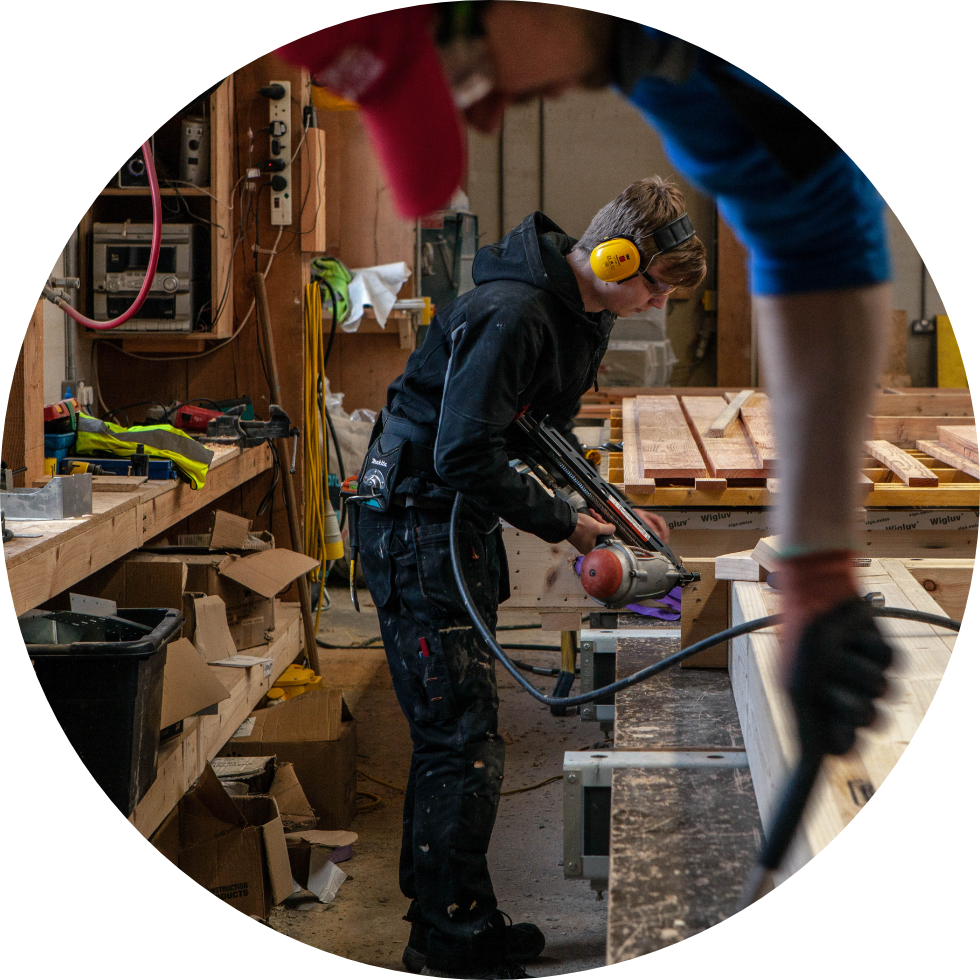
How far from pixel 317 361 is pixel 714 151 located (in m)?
2.34

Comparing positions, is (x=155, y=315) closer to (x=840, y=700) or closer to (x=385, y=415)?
(x=385, y=415)

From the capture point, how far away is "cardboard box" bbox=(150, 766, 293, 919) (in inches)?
66.2

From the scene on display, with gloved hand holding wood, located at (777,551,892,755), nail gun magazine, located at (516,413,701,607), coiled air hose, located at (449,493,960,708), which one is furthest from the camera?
nail gun magazine, located at (516,413,701,607)

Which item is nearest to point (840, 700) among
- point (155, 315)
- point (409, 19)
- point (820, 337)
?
point (820, 337)

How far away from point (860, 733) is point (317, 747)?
144cm

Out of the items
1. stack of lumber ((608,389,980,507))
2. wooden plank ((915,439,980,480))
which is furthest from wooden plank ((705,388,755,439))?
wooden plank ((915,439,980,480))

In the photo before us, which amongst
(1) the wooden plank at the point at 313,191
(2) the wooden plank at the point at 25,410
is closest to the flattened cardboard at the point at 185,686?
(2) the wooden plank at the point at 25,410

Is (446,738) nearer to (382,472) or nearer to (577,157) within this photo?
(382,472)

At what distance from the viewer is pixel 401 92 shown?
53 cm

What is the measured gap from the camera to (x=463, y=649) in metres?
1.54

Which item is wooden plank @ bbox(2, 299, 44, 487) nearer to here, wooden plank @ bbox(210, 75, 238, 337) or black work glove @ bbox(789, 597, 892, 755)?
wooden plank @ bbox(210, 75, 238, 337)

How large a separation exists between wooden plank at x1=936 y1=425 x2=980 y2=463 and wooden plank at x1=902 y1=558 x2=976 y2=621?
719mm

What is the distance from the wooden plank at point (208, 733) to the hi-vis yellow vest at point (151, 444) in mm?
487

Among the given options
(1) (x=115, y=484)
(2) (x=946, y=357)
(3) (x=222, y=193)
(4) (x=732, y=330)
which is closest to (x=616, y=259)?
(1) (x=115, y=484)
